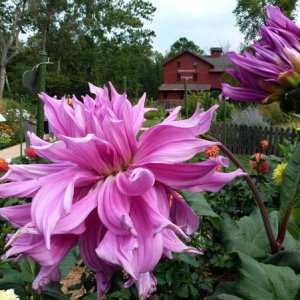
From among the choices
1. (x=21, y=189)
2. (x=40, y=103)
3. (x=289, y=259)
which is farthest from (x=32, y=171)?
(x=40, y=103)

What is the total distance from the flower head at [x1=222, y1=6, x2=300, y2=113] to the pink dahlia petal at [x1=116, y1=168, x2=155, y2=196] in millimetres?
314

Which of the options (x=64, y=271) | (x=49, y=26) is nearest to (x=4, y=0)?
(x=49, y=26)

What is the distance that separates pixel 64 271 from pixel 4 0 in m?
39.4

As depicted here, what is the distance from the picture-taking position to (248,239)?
3.55 feet

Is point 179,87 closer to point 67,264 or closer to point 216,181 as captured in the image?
point 67,264

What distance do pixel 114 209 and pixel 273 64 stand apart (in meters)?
0.40

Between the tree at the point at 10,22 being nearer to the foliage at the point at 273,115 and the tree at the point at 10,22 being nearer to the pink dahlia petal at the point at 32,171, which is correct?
the foliage at the point at 273,115

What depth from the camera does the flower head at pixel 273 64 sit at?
29.9 inches

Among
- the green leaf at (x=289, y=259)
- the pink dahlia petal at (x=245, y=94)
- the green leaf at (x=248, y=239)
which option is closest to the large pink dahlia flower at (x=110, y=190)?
the pink dahlia petal at (x=245, y=94)

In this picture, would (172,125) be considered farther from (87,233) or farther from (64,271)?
(64,271)

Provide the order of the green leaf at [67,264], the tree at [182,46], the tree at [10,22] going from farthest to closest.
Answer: the tree at [182,46] < the tree at [10,22] < the green leaf at [67,264]

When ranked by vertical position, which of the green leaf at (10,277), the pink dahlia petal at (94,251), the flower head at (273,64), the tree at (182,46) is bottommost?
the green leaf at (10,277)

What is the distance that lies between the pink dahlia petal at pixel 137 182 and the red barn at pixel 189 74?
57825 mm

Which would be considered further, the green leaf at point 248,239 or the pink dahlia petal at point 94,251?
the green leaf at point 248,239
